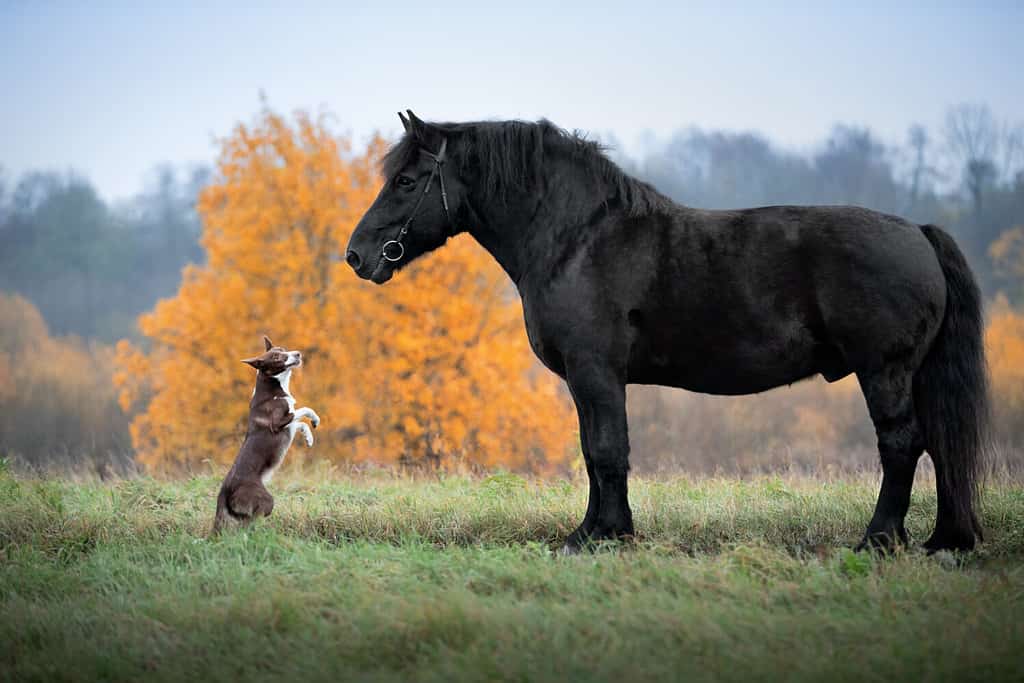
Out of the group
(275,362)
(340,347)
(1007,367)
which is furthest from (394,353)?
(1007,367)

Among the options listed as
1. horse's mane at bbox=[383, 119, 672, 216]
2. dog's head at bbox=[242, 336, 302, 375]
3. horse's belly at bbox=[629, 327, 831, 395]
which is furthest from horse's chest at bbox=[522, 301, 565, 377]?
dog's head at bbox=[242, 336, 302, 375]

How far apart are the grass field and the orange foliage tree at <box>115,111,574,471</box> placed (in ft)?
41.5

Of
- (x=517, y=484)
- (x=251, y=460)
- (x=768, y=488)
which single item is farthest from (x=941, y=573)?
(x=251, y=460)

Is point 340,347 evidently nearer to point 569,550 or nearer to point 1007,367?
point 569,550

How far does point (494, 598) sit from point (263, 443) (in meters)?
2.60

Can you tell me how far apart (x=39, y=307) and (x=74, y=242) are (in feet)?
12.4

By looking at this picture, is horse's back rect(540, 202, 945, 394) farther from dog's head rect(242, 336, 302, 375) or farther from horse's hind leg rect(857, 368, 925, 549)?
dog's head rect(242, 336, 302, 375)

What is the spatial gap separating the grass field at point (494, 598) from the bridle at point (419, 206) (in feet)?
6.69

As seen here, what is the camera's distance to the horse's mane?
6.29 meters

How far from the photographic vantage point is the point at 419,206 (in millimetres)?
6363

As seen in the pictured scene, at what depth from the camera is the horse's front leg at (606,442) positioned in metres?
5.92

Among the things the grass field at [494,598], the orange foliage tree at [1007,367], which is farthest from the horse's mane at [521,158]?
the orange foliage tree at [1007,367]

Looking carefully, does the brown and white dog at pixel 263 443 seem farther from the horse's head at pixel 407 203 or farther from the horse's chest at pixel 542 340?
the horse's chest at pixel 542 340

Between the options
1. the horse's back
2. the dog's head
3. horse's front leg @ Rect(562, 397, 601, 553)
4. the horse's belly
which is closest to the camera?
the horse's back
